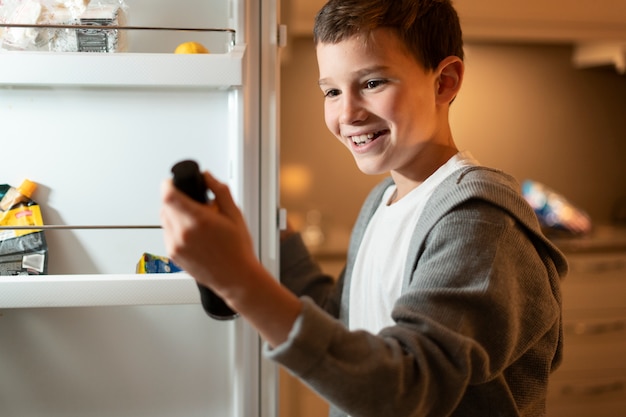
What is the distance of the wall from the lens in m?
1.41

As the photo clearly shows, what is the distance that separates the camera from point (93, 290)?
93 centimetres

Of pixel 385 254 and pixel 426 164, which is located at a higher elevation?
pixel 426 164

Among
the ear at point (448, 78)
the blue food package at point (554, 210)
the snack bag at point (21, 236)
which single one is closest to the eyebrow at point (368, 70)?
the ear at point (448, 78)

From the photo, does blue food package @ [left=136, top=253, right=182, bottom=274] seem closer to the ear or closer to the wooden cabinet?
the ear

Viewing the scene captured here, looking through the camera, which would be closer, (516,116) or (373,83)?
(373,83)

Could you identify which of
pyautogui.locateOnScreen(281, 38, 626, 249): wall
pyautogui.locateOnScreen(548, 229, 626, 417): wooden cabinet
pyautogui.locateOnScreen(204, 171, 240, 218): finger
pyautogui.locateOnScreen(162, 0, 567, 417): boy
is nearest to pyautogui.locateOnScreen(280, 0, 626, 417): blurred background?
pyautogui.locateOnScreen(281, 38, 626, 249): wall

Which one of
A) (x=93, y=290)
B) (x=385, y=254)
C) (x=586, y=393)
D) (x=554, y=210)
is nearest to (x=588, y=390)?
(x=586, y=393)

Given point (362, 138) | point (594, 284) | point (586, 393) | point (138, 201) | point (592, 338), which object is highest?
point (362, 138)

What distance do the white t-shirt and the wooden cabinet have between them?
2.90 ft

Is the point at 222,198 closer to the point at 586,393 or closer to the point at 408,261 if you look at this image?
the point at 408,261

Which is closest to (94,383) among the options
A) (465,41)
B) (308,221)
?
(308,221)

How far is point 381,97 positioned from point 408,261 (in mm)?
204

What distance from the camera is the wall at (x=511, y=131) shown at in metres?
1.41

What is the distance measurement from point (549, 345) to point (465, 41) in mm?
920
